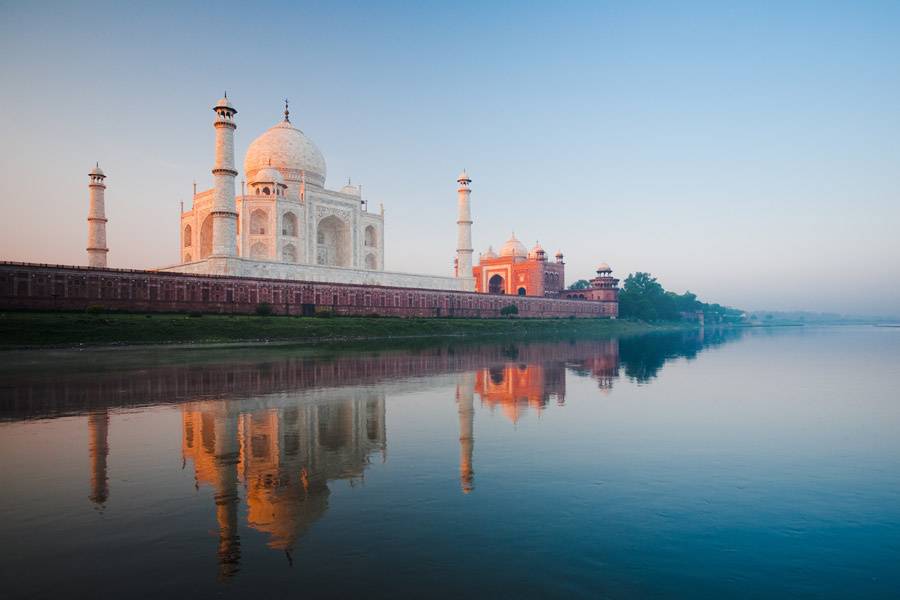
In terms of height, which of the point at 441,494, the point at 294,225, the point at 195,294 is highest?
the point at 294,225

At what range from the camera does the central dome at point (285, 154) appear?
4494 cm

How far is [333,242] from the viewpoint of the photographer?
48.2 metres

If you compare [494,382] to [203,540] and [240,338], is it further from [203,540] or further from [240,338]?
[240,338]

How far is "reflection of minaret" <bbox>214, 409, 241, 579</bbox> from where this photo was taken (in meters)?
3.79

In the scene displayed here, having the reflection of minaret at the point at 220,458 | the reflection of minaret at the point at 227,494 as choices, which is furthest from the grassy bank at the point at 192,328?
the reflection of minaret at the point at 227,494

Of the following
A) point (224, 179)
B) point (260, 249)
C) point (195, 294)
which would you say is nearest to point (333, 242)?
point (260, 249)

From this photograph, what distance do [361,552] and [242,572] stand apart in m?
0.77

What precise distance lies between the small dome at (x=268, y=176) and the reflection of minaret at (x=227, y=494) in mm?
37376

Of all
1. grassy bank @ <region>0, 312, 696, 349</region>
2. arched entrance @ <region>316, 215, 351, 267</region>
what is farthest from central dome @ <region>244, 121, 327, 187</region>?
grassy bank @ <region>0, 312, 696, 349</region>

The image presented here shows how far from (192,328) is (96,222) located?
60.0 ft

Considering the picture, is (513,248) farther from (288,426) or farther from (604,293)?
(288,426)

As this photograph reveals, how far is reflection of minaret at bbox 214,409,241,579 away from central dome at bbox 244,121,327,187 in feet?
131

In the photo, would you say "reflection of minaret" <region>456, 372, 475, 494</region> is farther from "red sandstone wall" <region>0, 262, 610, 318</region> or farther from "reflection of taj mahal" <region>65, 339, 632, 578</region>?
"red sandstone wall" <region>0, 262, 610, 318</region>

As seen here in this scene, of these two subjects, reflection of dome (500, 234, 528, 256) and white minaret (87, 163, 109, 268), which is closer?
white minaret (87, 163, 109, 268)
